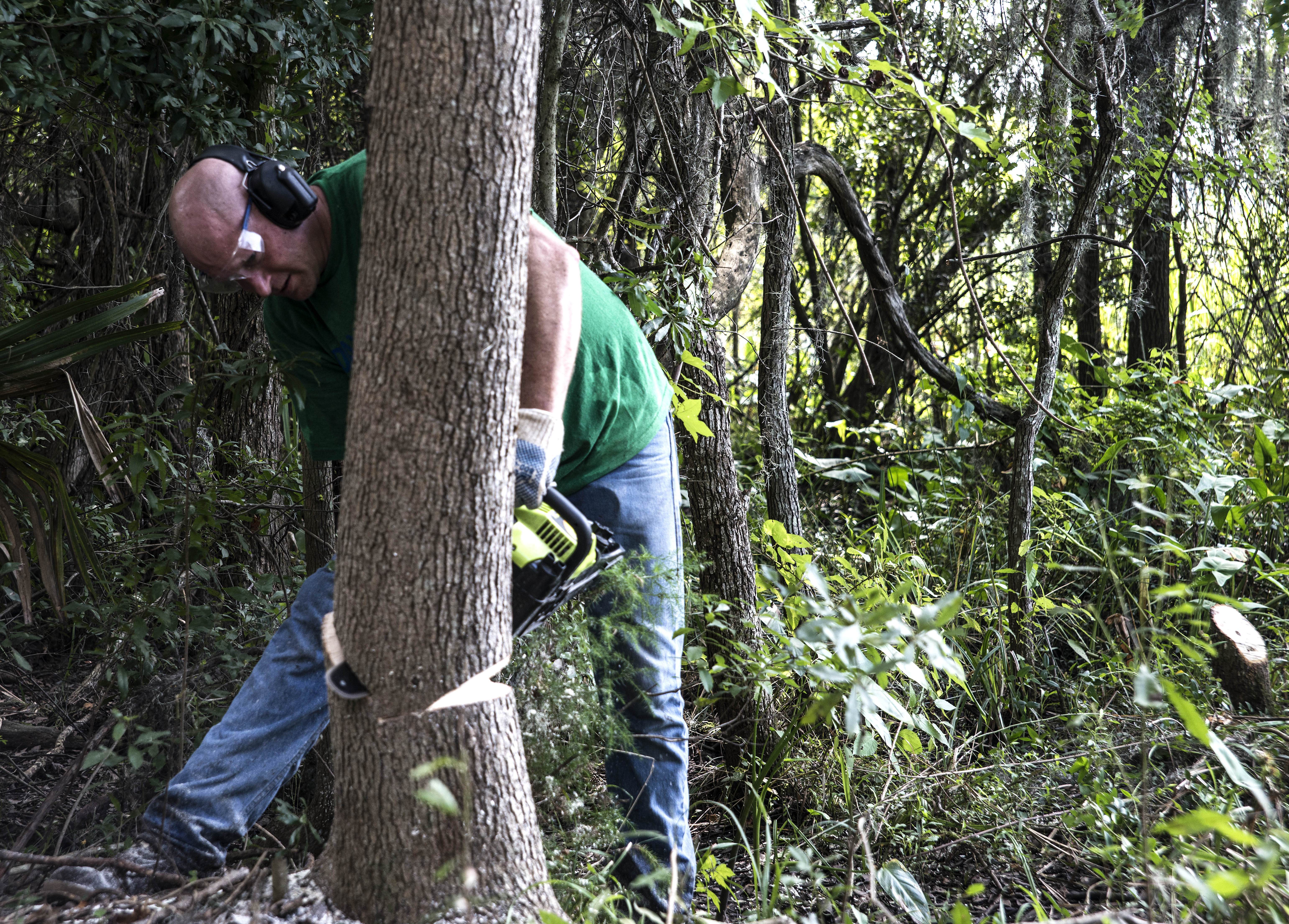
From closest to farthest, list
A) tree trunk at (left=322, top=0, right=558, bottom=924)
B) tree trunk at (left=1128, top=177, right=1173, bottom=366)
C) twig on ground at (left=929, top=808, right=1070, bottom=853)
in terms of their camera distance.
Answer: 1. tree trunk at (left=322, top=0, right=558, bottom=924)
2. twig on ground at (left=929, top=808, right=1070, bottom=853)
3. tree trunk at (left=1128, top=177, right=1173, bottom=366)

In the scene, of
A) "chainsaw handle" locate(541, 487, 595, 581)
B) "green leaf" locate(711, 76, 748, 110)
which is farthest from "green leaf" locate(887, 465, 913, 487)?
"chainsaw handle" locate(541, 487, 595, 581)

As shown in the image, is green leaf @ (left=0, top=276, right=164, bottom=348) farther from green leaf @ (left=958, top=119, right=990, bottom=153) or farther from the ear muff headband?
green leaf @ (left=958, top=119, right=990, bottom=153)

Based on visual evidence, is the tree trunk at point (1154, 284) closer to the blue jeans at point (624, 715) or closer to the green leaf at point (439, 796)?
the blue jeans at point (624, 715)

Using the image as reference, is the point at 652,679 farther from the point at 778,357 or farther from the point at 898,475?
the point at 898,475

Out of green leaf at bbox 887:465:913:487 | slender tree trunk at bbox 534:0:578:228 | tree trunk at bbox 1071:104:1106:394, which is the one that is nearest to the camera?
slender tree trunk at bbox 534:0:578:228

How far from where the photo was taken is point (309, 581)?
6.55 ft

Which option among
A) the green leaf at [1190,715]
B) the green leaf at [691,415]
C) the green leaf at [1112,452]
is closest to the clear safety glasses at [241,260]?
the green leaf at [691,415]

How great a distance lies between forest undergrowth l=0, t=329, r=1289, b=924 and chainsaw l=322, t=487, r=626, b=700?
0.18 m

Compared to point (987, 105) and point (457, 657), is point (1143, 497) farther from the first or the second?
point (457, 657)

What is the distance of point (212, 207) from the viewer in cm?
180

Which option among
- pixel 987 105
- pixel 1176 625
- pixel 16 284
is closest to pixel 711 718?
pixel 1176 625

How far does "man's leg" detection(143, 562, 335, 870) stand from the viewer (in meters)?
1.75

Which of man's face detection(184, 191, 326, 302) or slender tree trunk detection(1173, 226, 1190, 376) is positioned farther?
slender tree trunk detection(1173, 226, 1190, 376)

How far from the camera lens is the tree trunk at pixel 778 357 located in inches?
126
